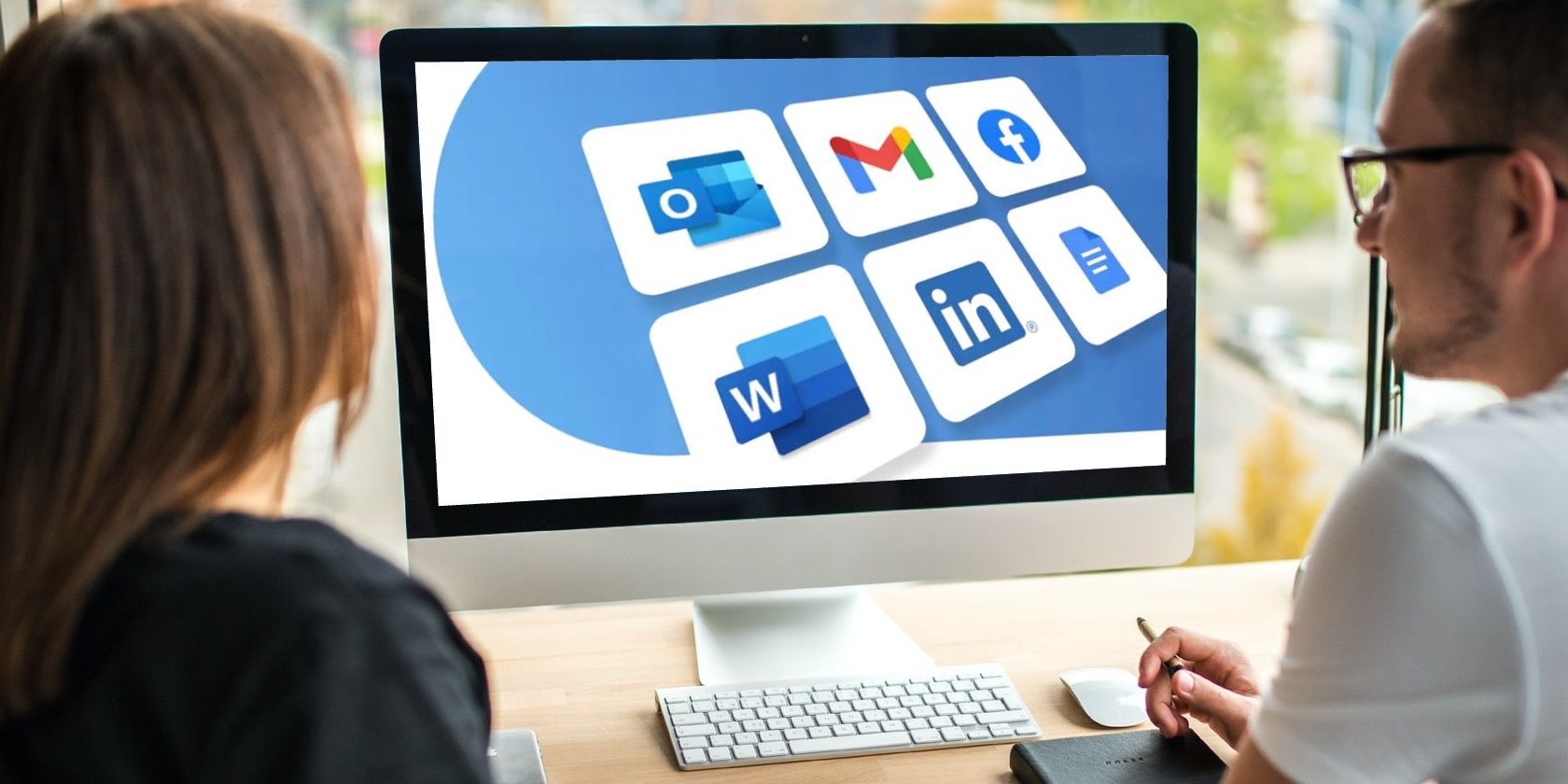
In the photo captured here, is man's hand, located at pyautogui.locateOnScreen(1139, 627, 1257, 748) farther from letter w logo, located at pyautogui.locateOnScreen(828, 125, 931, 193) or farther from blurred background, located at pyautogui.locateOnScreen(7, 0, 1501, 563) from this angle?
blurred background, located at pyautogui.locateOnScreen(7, 0, 1501, 563)

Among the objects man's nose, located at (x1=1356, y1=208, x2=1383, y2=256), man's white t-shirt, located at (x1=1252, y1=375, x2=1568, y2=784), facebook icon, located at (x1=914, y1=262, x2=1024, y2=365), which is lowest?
man's white t-shirt, located at (x1=1252, y1=375, x2=1568, y2=784)

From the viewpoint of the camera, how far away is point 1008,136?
1.22 m

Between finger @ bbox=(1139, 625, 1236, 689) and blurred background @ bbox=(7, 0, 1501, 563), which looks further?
blurred background @ bbox=(7, 0, 1501, 563)

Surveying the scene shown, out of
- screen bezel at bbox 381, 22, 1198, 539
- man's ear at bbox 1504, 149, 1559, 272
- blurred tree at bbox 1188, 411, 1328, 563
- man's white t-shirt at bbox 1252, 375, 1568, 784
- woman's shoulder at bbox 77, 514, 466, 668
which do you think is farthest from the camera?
blurred tree at bbox 1188, 411, 1328, 563

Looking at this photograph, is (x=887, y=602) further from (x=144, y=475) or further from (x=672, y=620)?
(x=144, y=475)

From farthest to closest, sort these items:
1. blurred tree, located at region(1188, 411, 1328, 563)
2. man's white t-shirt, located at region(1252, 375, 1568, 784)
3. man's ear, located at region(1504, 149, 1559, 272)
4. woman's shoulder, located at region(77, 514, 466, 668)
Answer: blurred tree, located at region(1188, 411, 1328, 563)
man's ear, located at region(1504, 149, 1559, 272)
man's white t-shirt, located at region(1252, 375, 1568, 784)
woman's shoulder, located at region(77, 514, 466, 668)

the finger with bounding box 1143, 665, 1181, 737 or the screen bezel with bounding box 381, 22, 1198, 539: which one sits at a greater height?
the screen bezel with bounding box 381, 22, 1198, 539

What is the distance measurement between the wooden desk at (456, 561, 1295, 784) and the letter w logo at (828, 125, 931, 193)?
439mm

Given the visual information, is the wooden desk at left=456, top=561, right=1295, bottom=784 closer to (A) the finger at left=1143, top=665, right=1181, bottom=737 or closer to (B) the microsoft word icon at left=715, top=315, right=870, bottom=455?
(A) the finger at left=1143, top=665, right=1181, bottom=737

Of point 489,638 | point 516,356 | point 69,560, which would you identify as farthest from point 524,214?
point 69,560

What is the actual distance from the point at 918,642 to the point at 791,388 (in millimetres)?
298

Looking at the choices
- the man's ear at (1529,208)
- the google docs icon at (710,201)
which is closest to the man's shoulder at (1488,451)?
the man's ear at (1529,208)

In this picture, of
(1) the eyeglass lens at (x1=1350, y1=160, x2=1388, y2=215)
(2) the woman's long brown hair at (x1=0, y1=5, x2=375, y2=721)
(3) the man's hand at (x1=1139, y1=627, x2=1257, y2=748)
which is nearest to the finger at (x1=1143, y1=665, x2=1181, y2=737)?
(3) the man's hand at (x1=1139, y1=627, x2=1257, y2=748)

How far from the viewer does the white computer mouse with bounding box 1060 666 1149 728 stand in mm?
1135
